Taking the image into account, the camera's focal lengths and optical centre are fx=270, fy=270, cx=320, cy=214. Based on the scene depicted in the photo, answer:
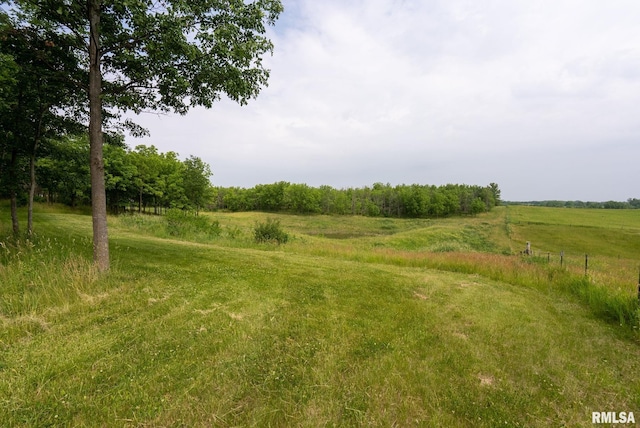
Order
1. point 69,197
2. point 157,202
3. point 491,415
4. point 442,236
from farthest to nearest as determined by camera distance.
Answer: point 157,202, point 442,236, point 69,197, point 491,415

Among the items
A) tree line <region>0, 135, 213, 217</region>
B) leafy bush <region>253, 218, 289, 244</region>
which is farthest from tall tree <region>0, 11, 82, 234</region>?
tree line <region>0, 135, 213, 217</region>

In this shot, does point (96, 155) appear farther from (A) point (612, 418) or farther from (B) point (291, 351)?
(A) point (612, 418)

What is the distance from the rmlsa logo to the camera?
11.2 feet

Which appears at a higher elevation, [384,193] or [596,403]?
[384,193]

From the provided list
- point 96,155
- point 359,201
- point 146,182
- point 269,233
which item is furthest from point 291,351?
point 359,201

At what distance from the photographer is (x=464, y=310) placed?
22.1 feet

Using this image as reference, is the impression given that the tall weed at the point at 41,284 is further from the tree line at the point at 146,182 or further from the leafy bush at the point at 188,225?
the tree line at the point at 146,182

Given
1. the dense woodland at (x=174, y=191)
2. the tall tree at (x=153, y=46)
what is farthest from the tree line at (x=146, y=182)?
the tall tree at (x=153, y=46)

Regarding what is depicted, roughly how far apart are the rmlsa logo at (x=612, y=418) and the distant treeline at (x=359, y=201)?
78.3 meters

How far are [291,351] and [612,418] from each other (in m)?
4.32

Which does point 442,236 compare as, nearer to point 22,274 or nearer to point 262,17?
point 262,17

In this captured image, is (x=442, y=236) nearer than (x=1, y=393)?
No

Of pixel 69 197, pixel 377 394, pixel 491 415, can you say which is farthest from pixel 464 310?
pixel 69 197

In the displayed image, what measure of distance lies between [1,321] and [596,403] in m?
8.87
